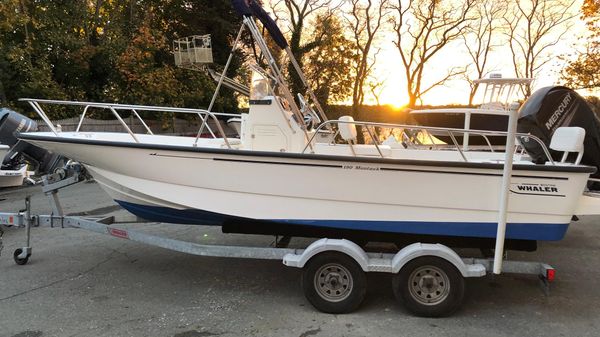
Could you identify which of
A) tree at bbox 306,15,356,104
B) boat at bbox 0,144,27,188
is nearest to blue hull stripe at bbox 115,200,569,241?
boat at bbox 0,144,27,188

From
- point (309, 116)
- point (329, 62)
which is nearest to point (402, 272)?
point (309, 116)

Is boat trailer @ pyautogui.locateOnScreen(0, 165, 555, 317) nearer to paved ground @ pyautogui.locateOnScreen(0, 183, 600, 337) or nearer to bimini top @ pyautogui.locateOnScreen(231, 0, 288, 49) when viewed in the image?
paved ground @ pyautogui.locateOnScreen(0, 183, 600, 337)

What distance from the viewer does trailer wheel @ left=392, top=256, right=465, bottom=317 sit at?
11.1 feet

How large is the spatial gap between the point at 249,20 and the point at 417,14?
2016 centimetres

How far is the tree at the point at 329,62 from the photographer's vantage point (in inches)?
806

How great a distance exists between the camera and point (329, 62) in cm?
2059

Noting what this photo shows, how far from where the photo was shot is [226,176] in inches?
147

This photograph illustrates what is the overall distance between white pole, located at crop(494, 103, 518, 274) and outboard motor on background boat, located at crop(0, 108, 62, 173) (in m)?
6.70

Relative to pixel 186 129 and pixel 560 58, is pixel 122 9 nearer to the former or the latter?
pixel 186 129

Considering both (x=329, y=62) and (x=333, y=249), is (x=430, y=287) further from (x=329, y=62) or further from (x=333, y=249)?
(x=329, y=62)

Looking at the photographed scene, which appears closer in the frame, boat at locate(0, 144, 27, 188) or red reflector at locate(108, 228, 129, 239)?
red reflector at locate(108, 228, 129, 239)

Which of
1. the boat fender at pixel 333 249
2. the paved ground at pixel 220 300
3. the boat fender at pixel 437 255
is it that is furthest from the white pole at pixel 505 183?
the boat fender at pixel 333 249

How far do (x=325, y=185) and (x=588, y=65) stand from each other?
1535 centimetres

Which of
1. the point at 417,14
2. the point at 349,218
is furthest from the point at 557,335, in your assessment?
the point at 417,14
